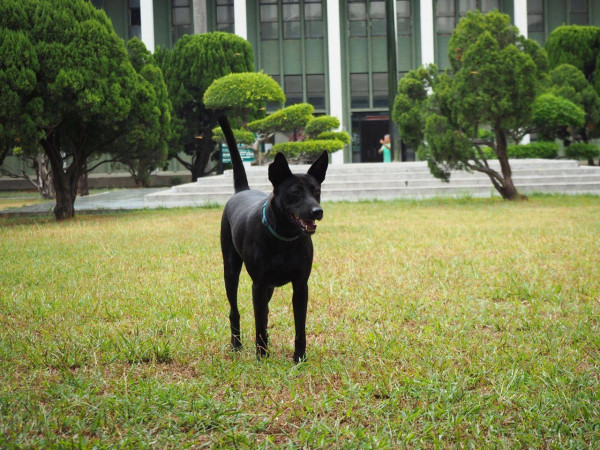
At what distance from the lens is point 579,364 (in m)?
3.32

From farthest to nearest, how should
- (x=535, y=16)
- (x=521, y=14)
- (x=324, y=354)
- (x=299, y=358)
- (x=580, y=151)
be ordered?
(x=535, y=16), (x=521, y=14), (x=580, y=151), (x=324, y=354), (x=299, y=358)

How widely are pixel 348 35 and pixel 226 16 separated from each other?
6224mm

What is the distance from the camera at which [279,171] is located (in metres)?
2.98

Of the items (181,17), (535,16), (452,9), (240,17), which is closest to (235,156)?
(240,17)

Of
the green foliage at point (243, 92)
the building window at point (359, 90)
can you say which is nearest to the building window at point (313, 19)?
the building window at point (359, 90)

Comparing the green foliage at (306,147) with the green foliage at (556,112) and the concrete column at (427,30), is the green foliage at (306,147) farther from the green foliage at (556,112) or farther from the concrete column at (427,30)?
the concrete column at (427,30)

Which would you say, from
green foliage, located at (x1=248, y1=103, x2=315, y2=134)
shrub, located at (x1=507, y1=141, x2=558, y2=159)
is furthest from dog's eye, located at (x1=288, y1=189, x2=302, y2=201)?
shrub, located at (x1=507, y1=141, x2=558, y2=159)

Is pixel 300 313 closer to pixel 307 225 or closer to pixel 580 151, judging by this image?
pixel 307 225

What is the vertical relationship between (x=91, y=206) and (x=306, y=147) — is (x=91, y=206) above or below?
below

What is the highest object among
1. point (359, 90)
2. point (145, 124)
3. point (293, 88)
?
point (293, 88)

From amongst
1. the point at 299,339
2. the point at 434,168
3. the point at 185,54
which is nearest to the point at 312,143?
the point at 434,168

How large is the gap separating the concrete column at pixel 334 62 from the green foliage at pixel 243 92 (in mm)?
8544

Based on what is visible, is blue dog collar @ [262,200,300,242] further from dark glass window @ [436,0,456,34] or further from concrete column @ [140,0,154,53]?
dark glass window @ [436,0,456,34]

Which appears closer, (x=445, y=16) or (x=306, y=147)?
(x=306, y=147)
